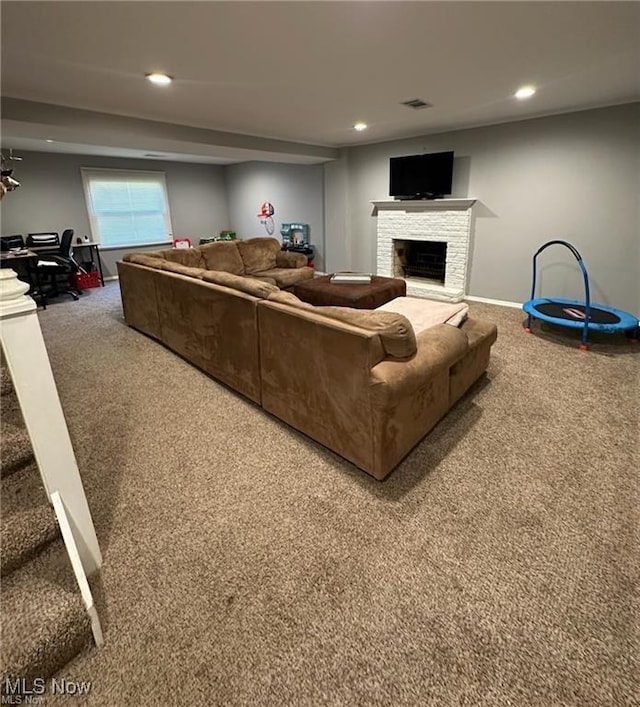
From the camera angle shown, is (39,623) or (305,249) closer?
(39,623)

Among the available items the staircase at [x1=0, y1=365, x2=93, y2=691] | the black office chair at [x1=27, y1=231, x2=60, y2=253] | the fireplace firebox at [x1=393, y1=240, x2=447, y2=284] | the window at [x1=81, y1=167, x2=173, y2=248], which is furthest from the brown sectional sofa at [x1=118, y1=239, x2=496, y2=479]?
the window at [x1=81, y1=167, x2=173, y2=248]

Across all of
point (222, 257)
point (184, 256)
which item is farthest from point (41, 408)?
point (222, 257)

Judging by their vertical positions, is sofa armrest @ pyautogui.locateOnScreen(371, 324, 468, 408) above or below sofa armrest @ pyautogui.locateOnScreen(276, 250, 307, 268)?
below

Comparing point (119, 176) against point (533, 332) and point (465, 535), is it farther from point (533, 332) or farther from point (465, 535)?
point (465, 535)

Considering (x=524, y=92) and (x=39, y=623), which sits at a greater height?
(x=524, y=92)

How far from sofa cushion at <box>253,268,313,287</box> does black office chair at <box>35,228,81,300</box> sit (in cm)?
301

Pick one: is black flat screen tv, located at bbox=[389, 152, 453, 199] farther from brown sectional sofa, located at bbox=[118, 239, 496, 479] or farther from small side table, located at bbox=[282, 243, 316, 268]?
brown sectional sofa, located at bbox=[118, 239, 496, 479]

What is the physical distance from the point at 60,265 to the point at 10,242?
2.99 ft

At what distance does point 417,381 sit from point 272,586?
3.73 ft

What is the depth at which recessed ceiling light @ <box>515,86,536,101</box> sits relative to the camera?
3.23 m

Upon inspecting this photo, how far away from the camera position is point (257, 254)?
5746 millimetres

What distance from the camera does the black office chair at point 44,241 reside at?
6.09 m

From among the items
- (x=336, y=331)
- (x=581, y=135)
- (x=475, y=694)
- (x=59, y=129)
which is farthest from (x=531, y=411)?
(x=59, y=129)

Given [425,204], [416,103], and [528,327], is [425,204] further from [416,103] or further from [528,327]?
[528,327]
